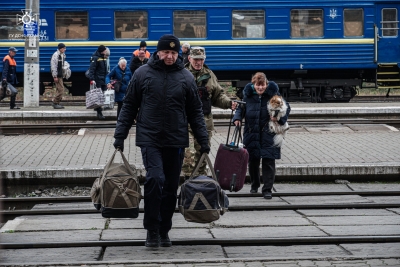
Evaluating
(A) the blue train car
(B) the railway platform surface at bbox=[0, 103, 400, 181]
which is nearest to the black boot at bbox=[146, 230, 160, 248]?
(B) the railway platform surface at bbox=[0, 103, 400, 181]

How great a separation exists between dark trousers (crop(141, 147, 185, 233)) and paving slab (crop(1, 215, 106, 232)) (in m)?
1.19

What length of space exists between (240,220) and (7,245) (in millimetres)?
2507

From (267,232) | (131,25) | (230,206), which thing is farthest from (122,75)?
(267,232)

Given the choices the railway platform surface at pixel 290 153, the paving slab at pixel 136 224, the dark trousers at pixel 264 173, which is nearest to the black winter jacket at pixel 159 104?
the paving slab at pixel 136 224

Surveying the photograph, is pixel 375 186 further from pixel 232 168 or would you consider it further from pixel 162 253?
pixel 162 253

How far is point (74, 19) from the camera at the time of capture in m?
23.5

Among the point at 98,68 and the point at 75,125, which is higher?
the point at 98,68

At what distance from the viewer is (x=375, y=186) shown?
36.4ft

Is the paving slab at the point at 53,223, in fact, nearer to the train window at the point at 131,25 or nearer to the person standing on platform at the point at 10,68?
the person standing on platform at the point at 10,68

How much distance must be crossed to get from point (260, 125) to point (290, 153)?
2747 mm

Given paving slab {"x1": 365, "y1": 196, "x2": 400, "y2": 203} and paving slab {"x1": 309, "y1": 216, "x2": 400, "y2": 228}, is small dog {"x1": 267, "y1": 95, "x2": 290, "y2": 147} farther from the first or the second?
paving slab {"x1": 309, "y1": 216, "x2": 400, "y2": 228}

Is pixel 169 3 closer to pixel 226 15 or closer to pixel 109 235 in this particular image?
pixel 226 15

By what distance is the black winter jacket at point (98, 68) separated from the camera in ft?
64.5

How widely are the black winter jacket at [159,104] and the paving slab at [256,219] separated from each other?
1.56 meters
